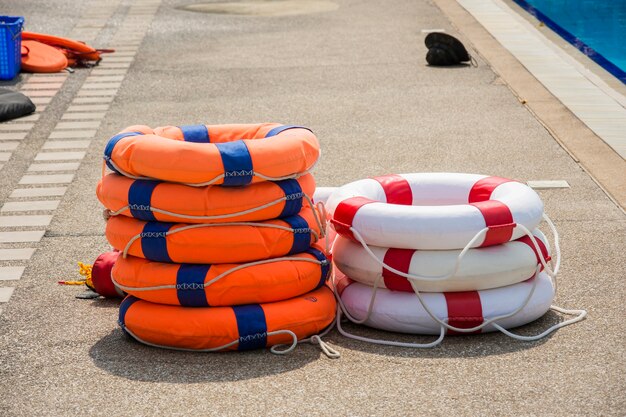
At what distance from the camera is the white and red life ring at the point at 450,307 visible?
16.4 ft

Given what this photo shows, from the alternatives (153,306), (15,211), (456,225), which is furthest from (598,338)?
(15,211)

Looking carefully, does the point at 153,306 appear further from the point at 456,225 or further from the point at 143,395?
the point at 456,225

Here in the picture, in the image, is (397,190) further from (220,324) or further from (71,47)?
(71,47)

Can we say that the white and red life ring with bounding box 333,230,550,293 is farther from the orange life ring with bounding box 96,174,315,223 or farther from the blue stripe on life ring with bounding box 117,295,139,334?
the blue stripe on life ring with bounding box 117,295,139,334

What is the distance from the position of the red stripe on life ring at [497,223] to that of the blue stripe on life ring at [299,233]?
0.83 meters

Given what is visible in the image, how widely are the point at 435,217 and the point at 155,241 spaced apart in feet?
4.37

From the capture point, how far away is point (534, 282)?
521 centimetres

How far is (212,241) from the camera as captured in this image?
192 inches

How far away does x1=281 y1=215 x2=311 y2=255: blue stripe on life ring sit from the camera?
199 inches

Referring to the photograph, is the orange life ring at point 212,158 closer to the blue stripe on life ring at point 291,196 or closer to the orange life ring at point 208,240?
the blue stripe on life ring at point 291,196

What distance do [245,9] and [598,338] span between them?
11.4 meters

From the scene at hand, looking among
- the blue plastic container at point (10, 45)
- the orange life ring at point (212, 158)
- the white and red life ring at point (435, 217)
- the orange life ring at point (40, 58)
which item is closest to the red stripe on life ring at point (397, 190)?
the white and red life ring at point (435, 217)

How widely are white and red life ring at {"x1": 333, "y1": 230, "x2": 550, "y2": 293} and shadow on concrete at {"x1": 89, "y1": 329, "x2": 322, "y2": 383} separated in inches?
19.5

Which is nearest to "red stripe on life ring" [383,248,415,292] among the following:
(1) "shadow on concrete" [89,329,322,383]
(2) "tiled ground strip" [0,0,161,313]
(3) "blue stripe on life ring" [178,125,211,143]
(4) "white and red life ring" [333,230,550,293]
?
(4) "white and red life ring" [333,230,550,293]
